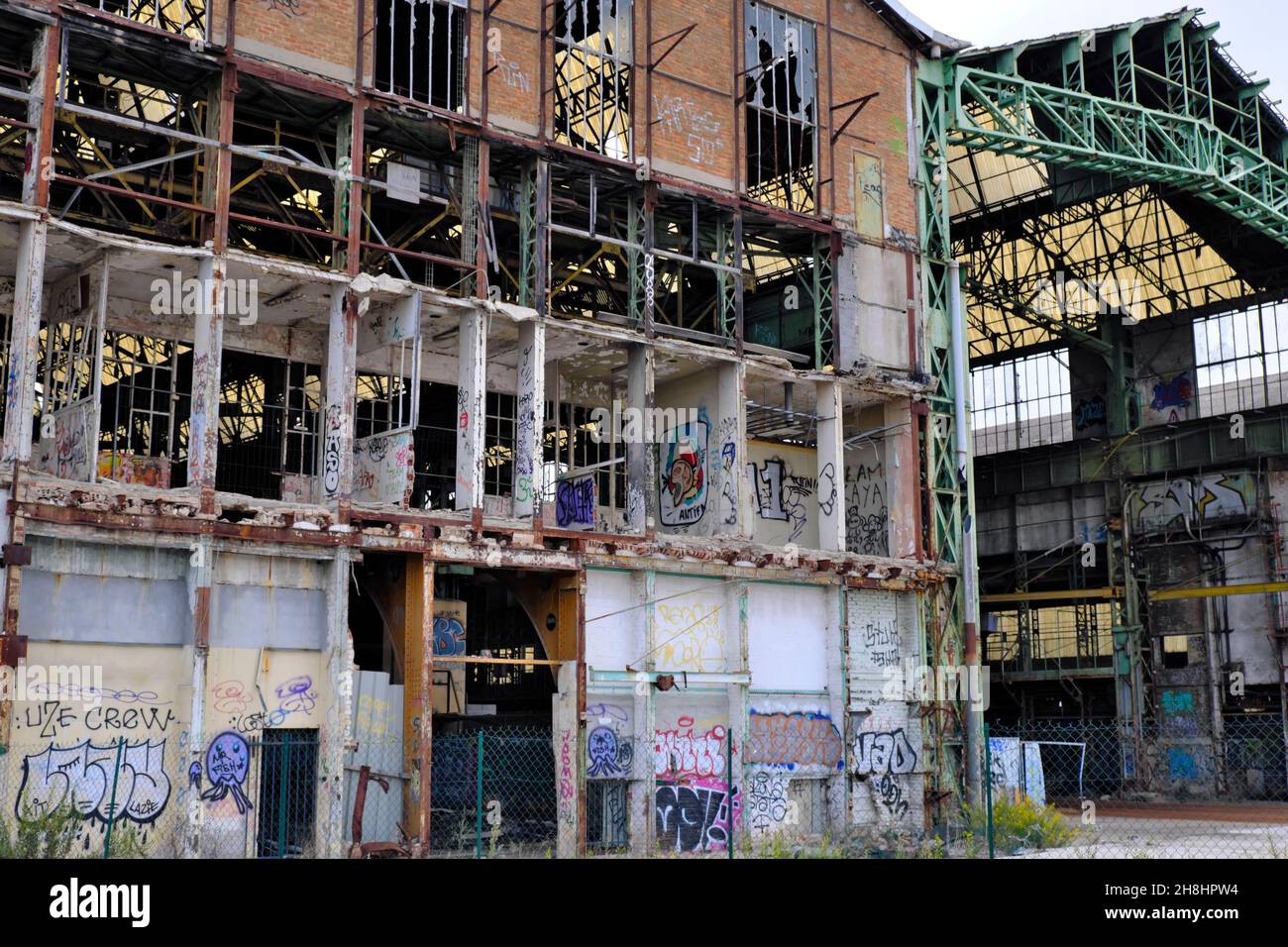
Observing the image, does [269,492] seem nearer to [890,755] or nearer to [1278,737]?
[890,755]

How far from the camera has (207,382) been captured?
21359 millimetres

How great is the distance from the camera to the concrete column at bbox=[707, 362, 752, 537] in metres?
27.1

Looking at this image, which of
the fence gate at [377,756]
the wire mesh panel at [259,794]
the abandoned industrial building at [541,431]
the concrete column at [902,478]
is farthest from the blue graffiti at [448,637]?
the concrete column at [902,478]

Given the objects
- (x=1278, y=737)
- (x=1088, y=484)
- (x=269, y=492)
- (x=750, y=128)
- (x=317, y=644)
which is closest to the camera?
(x=317, y=644)

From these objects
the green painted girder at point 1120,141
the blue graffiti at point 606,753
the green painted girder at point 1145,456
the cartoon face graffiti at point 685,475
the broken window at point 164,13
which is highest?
the green painted girder at point 1120,141

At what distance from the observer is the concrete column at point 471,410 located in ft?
78.2

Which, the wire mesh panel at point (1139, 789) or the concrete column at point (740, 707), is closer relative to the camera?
the wire mesh panel at point (1139, 789)

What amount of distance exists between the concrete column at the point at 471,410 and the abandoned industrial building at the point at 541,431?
0.08 metres

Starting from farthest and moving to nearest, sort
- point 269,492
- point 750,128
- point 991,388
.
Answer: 1. point 991,388
2. point 750,128
3. point 269,492

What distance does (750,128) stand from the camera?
29641 mm

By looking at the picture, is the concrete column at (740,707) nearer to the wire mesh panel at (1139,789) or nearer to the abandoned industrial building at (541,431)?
the abandoned industrial building at (541,431)

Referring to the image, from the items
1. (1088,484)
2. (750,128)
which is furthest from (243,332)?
(1088,484)

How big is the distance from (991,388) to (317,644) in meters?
30.7
